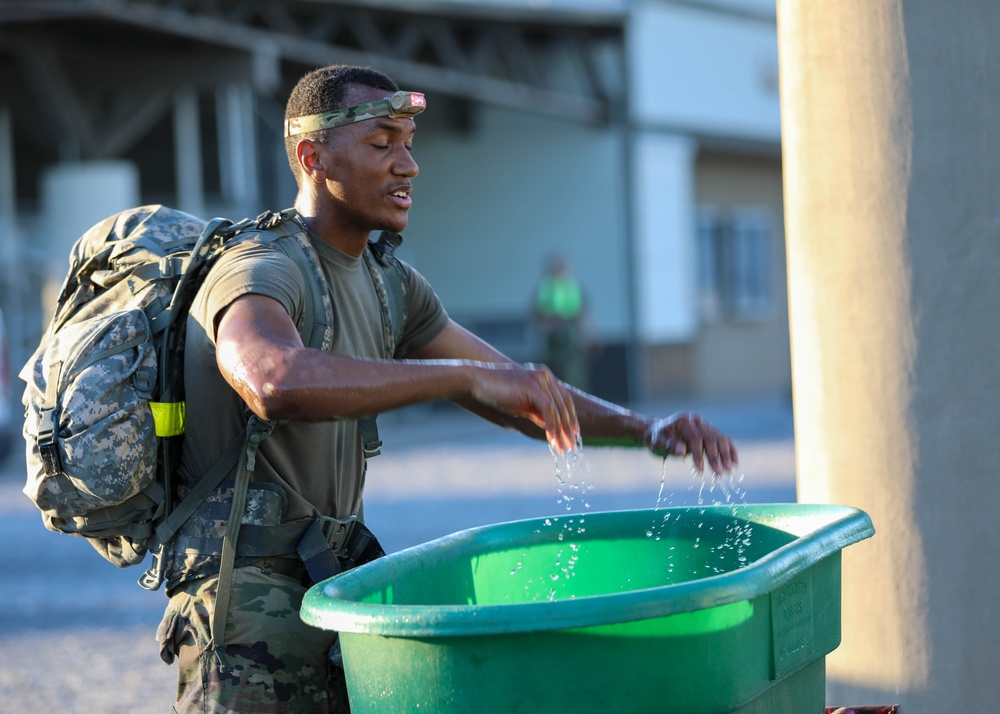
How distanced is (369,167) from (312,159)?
0.43 ft

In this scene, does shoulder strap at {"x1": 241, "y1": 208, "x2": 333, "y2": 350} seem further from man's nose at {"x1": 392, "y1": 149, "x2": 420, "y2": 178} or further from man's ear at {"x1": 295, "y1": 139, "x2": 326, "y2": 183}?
man's nose at {"x1": 392, "y1": 149, "x2": 420, "y2": 178}

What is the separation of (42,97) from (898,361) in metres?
14.1

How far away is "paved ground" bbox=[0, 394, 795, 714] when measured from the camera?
601 cm

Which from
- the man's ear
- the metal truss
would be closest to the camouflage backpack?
the man's ear

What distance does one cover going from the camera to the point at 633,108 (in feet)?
67.7

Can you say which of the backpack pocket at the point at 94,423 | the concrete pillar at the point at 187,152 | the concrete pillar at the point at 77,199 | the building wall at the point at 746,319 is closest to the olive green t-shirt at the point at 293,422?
the backpack pocket at the point at 94,423

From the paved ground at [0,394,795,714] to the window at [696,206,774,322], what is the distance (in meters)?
5.94

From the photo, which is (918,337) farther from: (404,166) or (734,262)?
(734,262)

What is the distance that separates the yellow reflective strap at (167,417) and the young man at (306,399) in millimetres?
34

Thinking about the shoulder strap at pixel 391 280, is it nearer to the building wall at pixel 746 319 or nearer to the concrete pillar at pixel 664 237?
the concrete pillar at pixel 664 237

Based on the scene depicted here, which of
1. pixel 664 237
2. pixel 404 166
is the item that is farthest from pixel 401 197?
pixel 664 237

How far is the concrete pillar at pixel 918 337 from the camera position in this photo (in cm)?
363

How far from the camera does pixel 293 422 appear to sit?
2.95 metres

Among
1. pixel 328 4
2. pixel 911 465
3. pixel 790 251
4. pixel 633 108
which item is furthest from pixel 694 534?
pixel 633 108
